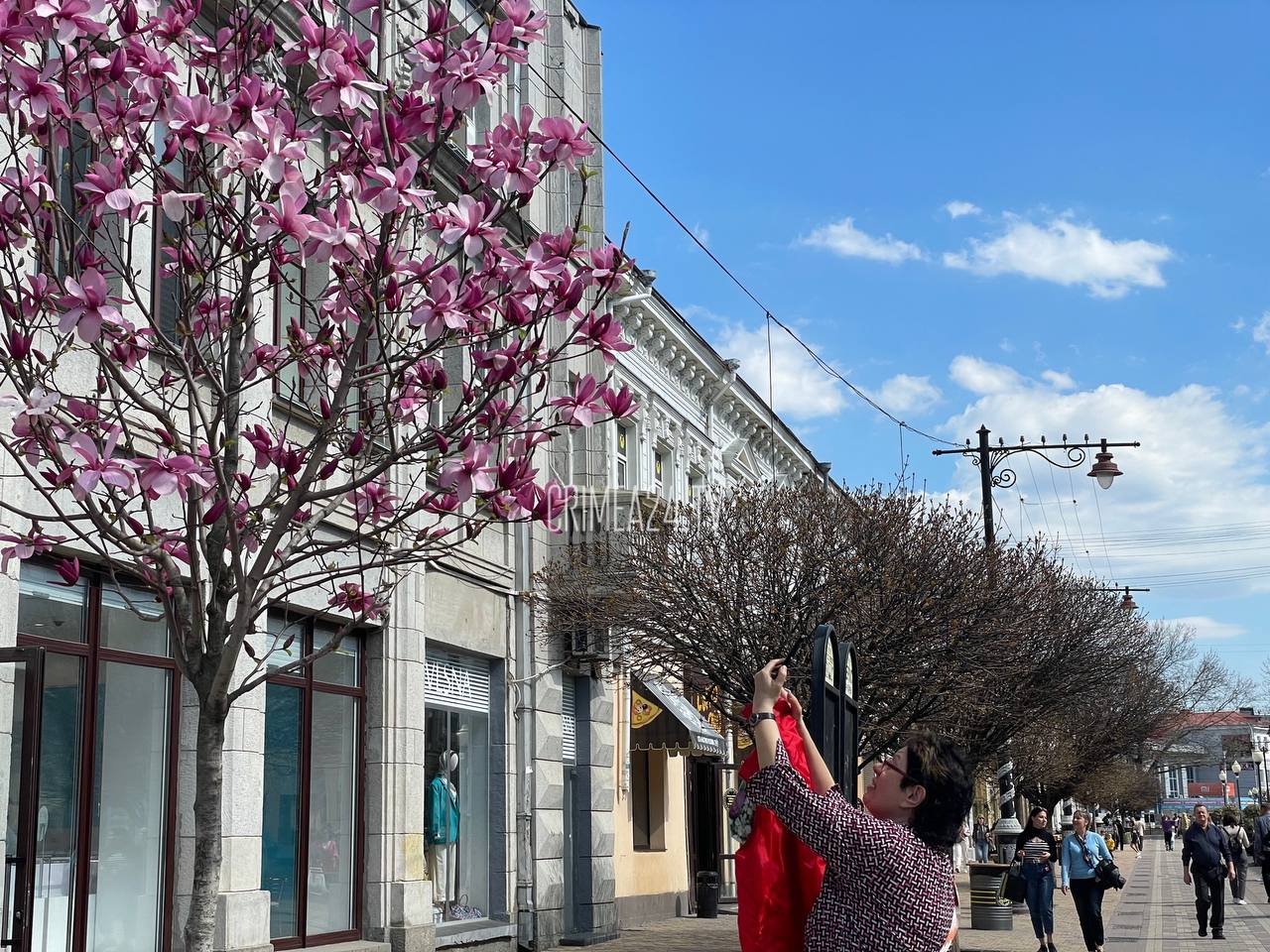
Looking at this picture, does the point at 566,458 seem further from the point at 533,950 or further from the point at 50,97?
the point at 50,97

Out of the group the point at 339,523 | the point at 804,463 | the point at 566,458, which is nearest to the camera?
the point at 339,523

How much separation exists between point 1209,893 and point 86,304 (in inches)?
805

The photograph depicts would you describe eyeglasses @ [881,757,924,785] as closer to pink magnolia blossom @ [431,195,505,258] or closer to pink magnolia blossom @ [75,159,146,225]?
pink magnolia blossom @ [431,195,505,258]

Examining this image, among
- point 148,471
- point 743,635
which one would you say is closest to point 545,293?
point 148,471

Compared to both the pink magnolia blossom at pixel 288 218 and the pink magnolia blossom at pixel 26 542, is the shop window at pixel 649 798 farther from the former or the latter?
the pink magnolia blossom at pixel 288 218

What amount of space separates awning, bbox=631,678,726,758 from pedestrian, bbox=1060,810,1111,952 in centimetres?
649

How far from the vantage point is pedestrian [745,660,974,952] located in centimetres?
388

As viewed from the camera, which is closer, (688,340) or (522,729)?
(522,729)

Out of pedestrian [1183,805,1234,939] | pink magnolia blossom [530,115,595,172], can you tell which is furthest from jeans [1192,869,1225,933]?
pink magnolia blossom [530,115,595,172]

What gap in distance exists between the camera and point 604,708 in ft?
72.0

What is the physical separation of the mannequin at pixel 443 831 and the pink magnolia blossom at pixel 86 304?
12009 millimetres

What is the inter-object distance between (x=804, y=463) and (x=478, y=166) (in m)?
32.0

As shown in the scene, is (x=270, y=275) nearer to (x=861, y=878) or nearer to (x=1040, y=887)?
(x=861, y=878)

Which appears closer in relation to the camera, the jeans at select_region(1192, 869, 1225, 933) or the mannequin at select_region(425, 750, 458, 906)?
the mannequin at select_region(425, 750, 458, 906)
